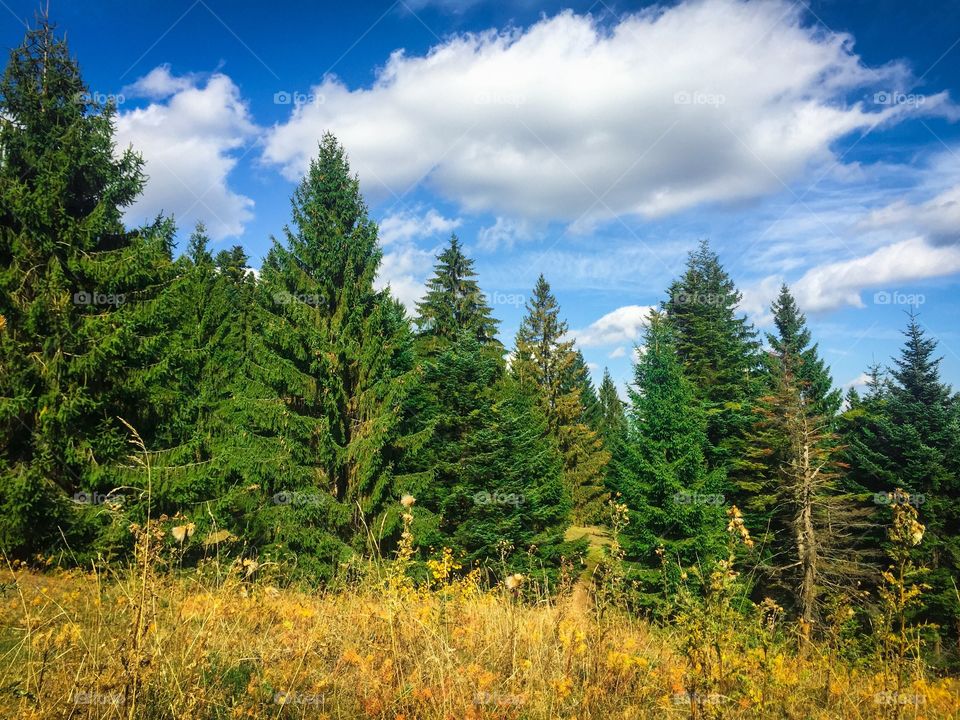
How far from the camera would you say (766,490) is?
2491cm

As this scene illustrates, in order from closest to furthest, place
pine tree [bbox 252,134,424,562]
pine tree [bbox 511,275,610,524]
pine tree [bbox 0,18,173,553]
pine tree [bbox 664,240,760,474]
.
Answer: pine tree [bbox 0,18,173,553] < pine tree [bbox 252,134,424,562] < pine tree [bbox 664,240,760,474] < pine tree [bbox 511,275,610,524]

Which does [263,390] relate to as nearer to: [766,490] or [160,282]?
[160,282]

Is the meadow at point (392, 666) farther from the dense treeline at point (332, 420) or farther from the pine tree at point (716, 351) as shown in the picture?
the pine tree at point (716, 351)

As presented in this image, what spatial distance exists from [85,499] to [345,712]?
11.0m

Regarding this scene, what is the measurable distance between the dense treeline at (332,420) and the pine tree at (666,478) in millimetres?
101

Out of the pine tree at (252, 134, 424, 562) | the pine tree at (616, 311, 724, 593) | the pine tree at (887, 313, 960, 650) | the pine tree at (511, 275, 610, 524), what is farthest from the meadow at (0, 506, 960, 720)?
the pine tree at (511, 275, 610, 524)

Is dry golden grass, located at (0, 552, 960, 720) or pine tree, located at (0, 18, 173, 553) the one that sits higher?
pine tree, located at (0, 18, 173, 553)

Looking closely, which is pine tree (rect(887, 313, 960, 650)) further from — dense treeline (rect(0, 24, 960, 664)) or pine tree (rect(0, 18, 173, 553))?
pine tree (rect(0, 18, 173, 553))

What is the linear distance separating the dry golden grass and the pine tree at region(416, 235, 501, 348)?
22399 millimetres

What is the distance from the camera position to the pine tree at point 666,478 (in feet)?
58.7

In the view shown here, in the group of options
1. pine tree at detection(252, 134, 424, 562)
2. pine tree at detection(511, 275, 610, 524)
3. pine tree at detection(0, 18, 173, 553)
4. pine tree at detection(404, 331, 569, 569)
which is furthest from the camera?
pine tree at detection(511, 275, 610, 524)

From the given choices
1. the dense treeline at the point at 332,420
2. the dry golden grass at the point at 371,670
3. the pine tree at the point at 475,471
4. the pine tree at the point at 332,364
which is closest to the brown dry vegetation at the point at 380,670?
the dry golden grass at the point at 371,670

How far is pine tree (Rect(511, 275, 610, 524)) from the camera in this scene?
3164cm

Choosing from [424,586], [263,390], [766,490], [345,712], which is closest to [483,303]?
[263,390]
